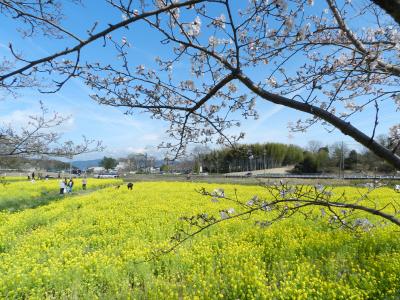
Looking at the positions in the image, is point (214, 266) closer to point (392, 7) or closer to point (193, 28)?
point (193, 28)

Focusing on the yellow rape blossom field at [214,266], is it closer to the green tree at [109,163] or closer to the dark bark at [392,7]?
the dark bark at [392,7]

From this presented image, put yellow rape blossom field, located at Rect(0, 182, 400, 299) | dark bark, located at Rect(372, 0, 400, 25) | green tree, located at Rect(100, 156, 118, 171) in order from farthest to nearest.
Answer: green tree, located at Rect(100, 156, 118, 171), yellow rape blossom field, located at Rect(0, 182, 400, 299), dark bark, located at Rect(372, 0, 400, 25)

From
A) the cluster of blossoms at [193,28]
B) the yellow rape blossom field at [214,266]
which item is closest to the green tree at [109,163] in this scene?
the yellow rape blossom field at [214,266]

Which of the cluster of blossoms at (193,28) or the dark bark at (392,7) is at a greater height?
the cluster of blossoms at (193,28)

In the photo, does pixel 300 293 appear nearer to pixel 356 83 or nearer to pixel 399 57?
pixel 356 83

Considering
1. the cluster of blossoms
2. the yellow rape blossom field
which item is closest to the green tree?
the yellow rape blossom field

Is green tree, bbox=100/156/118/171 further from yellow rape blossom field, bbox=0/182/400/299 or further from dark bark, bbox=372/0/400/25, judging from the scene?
dark bark, bbox=372/0/400/25

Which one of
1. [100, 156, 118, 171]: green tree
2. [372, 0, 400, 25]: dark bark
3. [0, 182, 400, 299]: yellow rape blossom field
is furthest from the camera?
[100, 156, 118, 171]: green tree

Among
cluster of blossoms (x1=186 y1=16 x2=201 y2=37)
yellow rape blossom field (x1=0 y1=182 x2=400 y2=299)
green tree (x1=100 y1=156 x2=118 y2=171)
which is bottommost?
yellow rape blossom field (x1=0 y1=182 x2=400 y2=299)

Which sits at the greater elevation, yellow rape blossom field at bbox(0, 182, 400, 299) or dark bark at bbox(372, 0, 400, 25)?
dark bark at bbox(372, 0, 400, 25)

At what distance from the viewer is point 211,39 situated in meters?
2.96

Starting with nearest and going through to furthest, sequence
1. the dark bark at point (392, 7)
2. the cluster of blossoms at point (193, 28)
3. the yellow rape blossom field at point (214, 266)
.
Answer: the dark bark at point (392, 7)
the cluster of blossoms at point (193, 28)
the yellow rape blossom field at point (214, 266)

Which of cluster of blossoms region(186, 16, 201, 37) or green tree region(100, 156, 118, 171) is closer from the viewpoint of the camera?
cluster of blossoms region(186, 16, 201, 37)

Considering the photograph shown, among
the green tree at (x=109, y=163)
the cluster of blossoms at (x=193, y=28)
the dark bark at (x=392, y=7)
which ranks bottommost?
the dark bark at (x=392, y=7)
